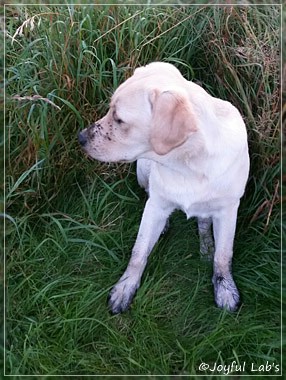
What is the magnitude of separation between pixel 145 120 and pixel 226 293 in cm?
88

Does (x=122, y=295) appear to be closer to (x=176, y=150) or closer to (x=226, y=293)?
(x=226, y=293)

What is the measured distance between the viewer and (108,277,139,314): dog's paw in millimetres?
2348

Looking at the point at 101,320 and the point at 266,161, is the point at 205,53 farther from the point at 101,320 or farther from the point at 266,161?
the point at 101,320

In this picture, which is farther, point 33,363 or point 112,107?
point 33,363

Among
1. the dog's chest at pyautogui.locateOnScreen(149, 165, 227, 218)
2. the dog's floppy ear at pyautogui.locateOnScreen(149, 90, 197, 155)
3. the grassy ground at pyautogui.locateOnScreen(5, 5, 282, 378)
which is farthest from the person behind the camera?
the grassy ground at pyautogui.locateOnScreen(5, 5, 282, 378)

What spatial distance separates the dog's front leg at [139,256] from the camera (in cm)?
235

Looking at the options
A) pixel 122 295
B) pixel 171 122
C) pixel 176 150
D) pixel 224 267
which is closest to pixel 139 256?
pixel 122 295

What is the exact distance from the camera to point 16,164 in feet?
8.40

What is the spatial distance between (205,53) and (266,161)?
2.05 feet

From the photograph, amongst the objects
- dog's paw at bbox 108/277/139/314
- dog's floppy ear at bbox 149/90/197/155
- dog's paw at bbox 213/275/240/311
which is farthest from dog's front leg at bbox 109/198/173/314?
dog's floppy ear at bbox 149/90/197/155

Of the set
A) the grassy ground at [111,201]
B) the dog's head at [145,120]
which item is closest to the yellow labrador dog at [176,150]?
the dog's head at [145,120]

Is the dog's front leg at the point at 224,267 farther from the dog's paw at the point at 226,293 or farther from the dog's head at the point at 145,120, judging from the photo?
the dog's head at the point at 145,120

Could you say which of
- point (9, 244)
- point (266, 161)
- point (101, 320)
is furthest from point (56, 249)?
point (266, 161)

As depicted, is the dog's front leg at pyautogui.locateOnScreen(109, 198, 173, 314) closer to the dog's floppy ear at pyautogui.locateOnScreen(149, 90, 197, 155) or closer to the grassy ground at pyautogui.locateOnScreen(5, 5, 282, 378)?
the grassy ground at pyautogui.locateOnScreen(5, 5, 282, 378)
